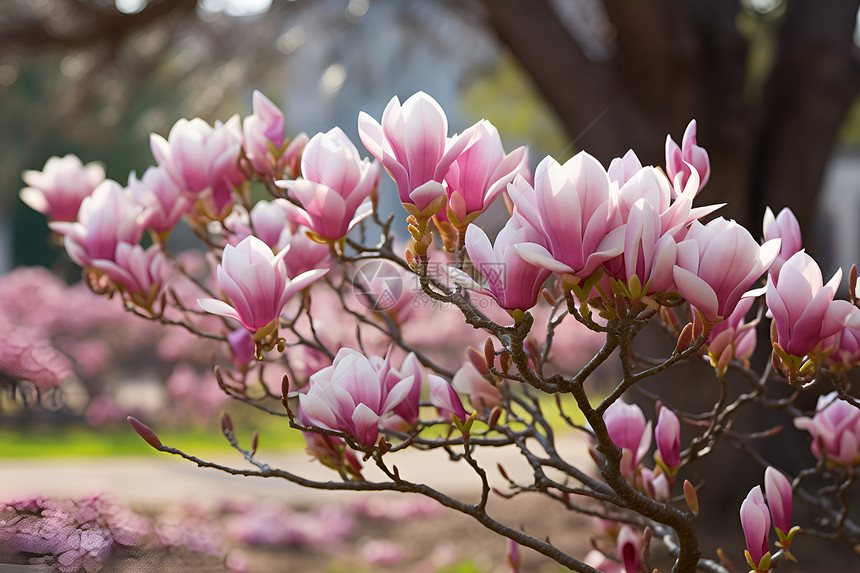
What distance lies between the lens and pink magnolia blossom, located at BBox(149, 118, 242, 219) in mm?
1386

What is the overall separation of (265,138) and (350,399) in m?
0.68

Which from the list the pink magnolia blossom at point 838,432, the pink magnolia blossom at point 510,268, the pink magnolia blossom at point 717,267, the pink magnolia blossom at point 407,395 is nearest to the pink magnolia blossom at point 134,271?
the pink magnolia blossom at point 407,395

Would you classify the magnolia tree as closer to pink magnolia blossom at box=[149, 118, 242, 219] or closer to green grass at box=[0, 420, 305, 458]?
pink magnolia blossom at box=[149, 118, 242, 219]

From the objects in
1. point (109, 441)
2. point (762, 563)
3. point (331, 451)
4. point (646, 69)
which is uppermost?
point (646, 69)

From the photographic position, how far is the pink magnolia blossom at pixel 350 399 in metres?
0.98

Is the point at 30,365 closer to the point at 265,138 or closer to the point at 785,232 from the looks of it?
the point at 265,138

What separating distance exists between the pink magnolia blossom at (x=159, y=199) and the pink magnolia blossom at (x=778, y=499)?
1142 mm

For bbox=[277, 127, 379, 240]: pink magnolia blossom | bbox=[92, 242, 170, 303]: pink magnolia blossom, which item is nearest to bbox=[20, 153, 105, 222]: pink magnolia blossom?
bbox=[92, 242, 170, 303]: pink magnolia blossom

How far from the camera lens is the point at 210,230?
1663 mm

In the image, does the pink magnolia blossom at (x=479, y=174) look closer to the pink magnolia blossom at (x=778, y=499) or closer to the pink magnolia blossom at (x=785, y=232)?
the pink magnolia blossom at (x=785, y=232)

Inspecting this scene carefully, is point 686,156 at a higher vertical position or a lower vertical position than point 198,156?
lower

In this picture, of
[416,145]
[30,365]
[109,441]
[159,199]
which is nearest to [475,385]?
[416,145]

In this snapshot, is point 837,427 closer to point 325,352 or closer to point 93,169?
point 325,352

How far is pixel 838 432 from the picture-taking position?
54.6 inches
